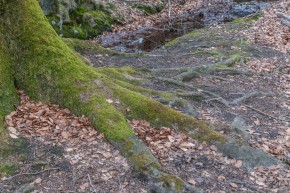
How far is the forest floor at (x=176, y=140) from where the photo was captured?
204 inches

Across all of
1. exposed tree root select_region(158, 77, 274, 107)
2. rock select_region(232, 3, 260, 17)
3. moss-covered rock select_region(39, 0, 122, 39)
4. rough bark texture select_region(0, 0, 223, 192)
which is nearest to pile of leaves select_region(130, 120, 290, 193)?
rough bark texture select_region(0, 0, 223, 192)

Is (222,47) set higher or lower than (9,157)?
lower

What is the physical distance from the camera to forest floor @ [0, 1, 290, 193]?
17.0ft

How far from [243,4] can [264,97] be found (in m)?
17.7

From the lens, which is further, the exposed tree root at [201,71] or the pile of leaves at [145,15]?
the pile of leaves at [145,15]

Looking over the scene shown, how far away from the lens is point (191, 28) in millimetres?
20422

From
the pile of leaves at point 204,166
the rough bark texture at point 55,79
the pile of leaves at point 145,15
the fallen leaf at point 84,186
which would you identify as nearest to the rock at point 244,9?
the pile of leaves at point 145,15

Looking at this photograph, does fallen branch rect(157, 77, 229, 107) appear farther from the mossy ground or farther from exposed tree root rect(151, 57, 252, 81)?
the mossy ground

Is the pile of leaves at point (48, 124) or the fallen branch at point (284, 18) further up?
the pile of leaves at point (48, 124)

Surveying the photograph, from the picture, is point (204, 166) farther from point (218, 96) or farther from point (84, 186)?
point (218, 96)

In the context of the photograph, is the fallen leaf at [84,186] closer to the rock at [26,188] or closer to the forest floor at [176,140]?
the forest floor at [176,140]

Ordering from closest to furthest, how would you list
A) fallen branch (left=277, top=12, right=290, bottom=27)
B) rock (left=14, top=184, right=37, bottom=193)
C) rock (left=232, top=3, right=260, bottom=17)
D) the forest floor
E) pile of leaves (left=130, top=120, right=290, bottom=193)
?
rock (left=14, top=184, right=37, bottom=193)
the forest floor
pile of leaves (left=130, top=120, right=290, bottom=193)
fallen branch (left=277, top=12, right=290, bottom=27)
rock (left=232, top=3, right=260, bottom=17)

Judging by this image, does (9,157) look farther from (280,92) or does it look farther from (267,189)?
(280,92)

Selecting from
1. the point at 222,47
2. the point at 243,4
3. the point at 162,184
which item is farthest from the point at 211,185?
the point at 243,4
